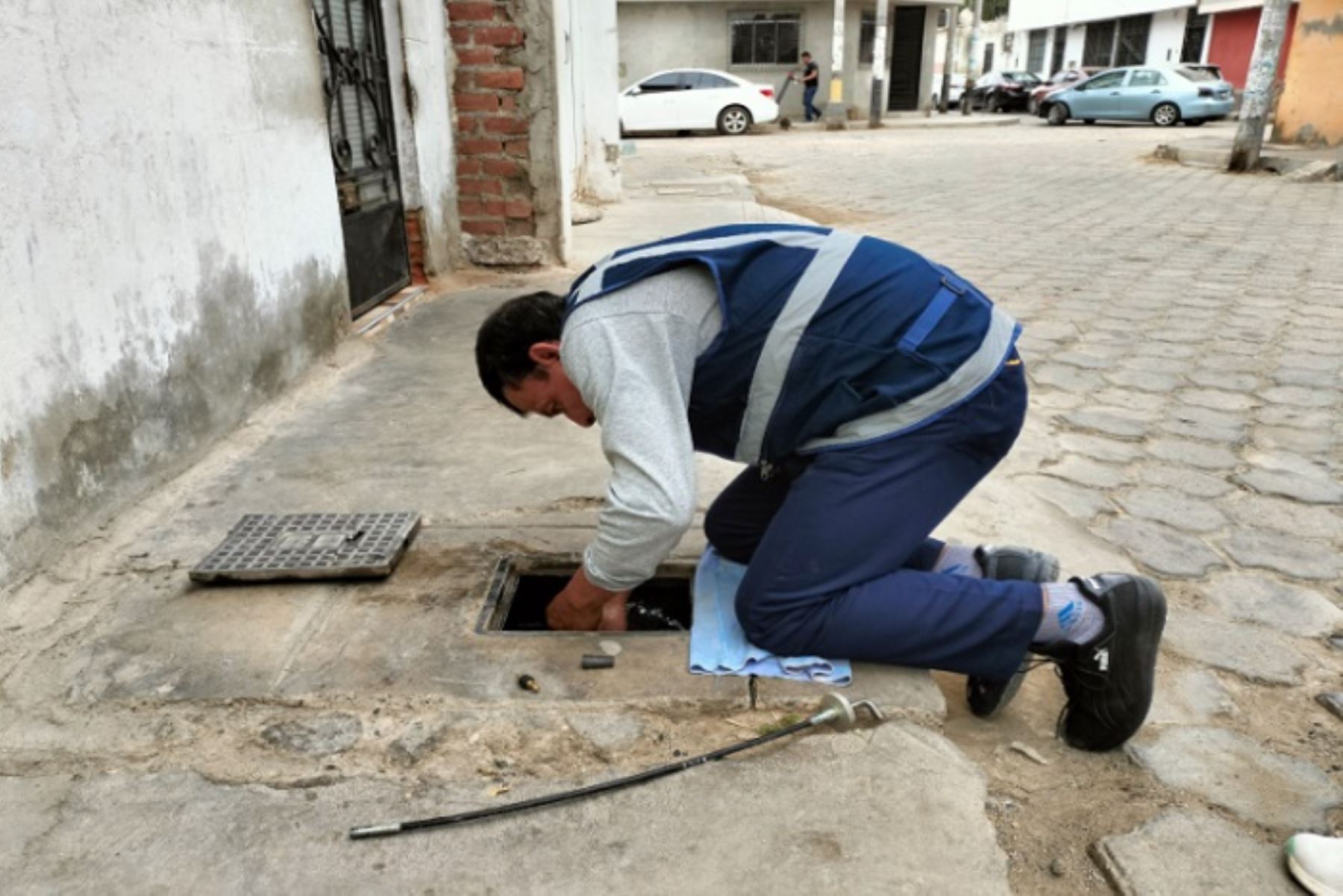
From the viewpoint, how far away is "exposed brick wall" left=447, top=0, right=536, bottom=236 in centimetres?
577

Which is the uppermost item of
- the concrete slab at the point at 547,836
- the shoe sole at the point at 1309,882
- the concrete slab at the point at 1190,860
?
the concrete slab at the point at 547,836

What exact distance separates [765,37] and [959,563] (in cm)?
2736

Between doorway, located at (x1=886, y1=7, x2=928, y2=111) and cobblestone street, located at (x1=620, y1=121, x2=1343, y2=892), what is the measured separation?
23493 millimetres

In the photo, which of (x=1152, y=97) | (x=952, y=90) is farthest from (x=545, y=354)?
(x=952, y=90)

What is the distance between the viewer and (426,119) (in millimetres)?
5512

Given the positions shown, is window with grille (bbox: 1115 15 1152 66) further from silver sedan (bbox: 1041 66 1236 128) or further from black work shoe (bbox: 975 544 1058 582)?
black work shoe (bbox: 975 544 1058 582)

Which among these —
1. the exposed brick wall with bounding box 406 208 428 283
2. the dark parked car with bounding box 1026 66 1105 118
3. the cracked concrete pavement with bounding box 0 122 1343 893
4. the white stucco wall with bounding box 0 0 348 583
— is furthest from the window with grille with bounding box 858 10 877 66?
the white stucco wall with bounding box 0 0 348 583

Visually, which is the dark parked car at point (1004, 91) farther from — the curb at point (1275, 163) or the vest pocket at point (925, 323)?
the vest pocket at point (925, 323)

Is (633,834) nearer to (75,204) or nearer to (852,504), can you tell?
(852,504)

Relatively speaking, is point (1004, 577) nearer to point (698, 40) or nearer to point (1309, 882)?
point (1309, 882)

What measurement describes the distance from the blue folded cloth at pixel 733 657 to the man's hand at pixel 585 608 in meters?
0.18

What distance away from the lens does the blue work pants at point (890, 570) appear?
6.67 ft

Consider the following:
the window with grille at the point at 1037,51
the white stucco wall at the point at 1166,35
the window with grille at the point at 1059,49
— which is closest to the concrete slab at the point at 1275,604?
the white stucco wall at the point at 1166,35

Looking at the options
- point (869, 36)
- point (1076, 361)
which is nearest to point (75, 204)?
point (1076, 361)
